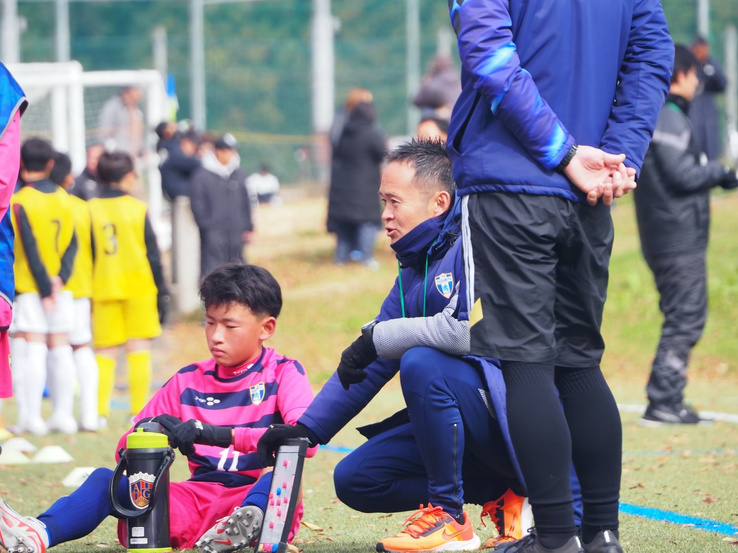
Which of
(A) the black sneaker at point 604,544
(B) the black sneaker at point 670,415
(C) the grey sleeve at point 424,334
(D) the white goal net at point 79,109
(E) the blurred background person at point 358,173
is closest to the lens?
(A) the black sneaker at point 604,544

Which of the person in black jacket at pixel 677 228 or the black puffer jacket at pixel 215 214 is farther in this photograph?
the black puffer jacket at pixel 215 214

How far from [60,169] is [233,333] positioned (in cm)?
476

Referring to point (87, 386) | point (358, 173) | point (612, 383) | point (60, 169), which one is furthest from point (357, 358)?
point (358, 173)

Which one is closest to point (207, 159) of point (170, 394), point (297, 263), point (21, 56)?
point (297, 263)

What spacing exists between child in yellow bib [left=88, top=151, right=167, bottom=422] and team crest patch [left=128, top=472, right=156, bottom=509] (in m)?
4.71

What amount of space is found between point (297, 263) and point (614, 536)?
13.3 meters

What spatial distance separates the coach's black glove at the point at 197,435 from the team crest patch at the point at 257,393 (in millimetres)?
259

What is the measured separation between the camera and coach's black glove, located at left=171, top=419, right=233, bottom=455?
367 cm

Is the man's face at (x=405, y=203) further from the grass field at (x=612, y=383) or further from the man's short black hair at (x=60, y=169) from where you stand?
the man's short black hair at (x=60, y=169)

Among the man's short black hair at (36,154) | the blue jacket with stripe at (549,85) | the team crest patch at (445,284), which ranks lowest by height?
the team crest patch at (445,284)

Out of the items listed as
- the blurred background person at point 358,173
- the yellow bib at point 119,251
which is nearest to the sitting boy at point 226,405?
the yellow bib at point 119,251

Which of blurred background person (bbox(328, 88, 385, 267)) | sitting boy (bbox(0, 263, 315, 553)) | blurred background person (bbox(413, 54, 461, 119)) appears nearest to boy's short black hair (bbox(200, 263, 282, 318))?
sitting boy (bbox(0, 263, 315, 553))

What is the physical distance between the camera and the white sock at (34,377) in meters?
7.91

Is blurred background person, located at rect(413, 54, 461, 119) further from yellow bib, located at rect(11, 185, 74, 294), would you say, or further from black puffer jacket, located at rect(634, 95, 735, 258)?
yellow bib, located at rect(11, 185, 74, 294)
